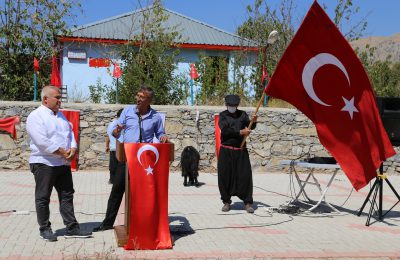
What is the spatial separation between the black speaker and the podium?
3.81 m

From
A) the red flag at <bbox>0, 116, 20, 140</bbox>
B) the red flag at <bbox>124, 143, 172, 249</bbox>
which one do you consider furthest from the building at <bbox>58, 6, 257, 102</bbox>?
the red flag at <bbox>124, 143, 172, 249</bbox>

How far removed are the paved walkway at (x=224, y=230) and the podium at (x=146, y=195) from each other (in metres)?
0.19

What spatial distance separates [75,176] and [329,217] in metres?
7.09

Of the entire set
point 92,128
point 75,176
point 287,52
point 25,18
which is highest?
point 25,18

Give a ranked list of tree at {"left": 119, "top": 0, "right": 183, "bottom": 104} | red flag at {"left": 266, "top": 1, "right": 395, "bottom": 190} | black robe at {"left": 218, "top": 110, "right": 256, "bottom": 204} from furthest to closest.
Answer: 1. tree at {"left": 119, "top": 0, "right": 183, "bottom": 104}
2. black robe at {"left": 218, "top": 110, "right": 256, "bottom": 204}
3. red flag at {"left": 266, "top": 1, "right": 395, "bottom": 190}

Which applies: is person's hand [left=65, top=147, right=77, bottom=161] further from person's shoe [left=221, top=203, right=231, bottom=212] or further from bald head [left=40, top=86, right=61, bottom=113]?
person's shoe [left=221, top=203, right=231, bottom=212]

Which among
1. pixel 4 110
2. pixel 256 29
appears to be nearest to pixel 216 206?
pixel 4 110

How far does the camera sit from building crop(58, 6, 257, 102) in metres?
26.3

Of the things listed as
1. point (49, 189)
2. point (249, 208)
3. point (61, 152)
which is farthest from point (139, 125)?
point (249, 208)

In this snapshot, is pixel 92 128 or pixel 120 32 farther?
pixel 120 32

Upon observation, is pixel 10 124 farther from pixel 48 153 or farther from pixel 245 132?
pixel 48 153

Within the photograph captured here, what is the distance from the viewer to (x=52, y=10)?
20391mm

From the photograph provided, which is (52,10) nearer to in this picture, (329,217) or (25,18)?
(25,18)

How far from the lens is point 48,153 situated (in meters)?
6.54
